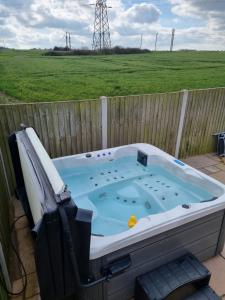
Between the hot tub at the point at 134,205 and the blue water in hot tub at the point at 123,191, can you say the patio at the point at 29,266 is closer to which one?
the hot tub at the point at 134,205

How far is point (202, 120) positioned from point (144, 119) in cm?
134

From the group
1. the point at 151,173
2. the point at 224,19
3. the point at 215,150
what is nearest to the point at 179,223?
the point at 151,173

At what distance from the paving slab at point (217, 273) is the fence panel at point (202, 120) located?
2.49m

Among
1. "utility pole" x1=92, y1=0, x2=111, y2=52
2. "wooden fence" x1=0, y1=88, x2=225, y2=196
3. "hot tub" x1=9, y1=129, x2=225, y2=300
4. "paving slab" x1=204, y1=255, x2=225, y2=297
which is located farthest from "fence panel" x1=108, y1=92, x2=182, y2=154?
"utility pole" x1=92, y1=0, x2=111, y2=52

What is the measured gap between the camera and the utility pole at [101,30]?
22.8m

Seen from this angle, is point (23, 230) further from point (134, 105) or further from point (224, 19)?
point (224, 19)

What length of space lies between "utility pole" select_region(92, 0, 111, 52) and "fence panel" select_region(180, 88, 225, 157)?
829 inches

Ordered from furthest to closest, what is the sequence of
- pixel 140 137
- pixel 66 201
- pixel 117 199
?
pixel 140 137 < pixel 117 199 < pixel 66 201

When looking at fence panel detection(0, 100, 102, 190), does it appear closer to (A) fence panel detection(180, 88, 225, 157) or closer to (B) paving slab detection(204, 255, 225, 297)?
(A) fence panel detection(180, 88, 225, 157)

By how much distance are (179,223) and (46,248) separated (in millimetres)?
1200

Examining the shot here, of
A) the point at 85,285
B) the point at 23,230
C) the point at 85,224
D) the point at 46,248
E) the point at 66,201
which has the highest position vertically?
the point at 66,201

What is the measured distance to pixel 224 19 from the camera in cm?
718

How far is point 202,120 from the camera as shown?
15.0 ft

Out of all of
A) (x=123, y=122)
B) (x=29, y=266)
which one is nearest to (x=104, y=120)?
(x=123, y=122)
